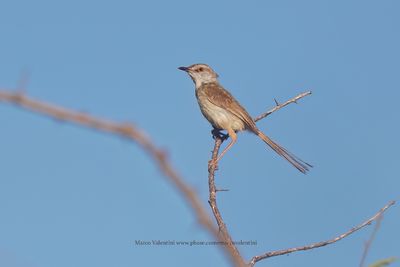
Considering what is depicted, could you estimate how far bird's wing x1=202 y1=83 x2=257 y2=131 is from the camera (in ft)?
28.6

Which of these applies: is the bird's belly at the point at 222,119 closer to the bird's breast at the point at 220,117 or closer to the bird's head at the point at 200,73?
the bird's breast at the point at 220,117

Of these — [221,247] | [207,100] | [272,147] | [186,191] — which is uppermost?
[186,191]

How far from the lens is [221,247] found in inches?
32.0

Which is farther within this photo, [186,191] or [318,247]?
[318,247]

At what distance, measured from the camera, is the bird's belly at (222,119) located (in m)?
8.87

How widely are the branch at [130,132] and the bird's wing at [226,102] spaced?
7.94m

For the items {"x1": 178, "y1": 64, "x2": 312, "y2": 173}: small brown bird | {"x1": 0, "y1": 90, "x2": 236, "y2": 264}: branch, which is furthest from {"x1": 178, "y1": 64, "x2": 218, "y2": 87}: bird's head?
{"x1": 0, "y1": 90, "x2": 236, "y2": 264}: branch

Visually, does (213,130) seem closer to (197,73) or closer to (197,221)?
(197,73)

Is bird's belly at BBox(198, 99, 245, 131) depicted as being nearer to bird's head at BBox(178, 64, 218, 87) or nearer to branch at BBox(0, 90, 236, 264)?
bird's head at BBox(178, 64, 218, 87)

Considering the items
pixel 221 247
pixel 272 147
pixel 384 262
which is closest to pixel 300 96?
pixel 272 147

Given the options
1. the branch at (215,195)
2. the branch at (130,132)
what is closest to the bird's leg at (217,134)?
the branch at (215,195)

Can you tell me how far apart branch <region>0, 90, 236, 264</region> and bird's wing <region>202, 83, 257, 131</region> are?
7939 millimetres

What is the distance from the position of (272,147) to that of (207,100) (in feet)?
4.93

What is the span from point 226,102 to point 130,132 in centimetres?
845
